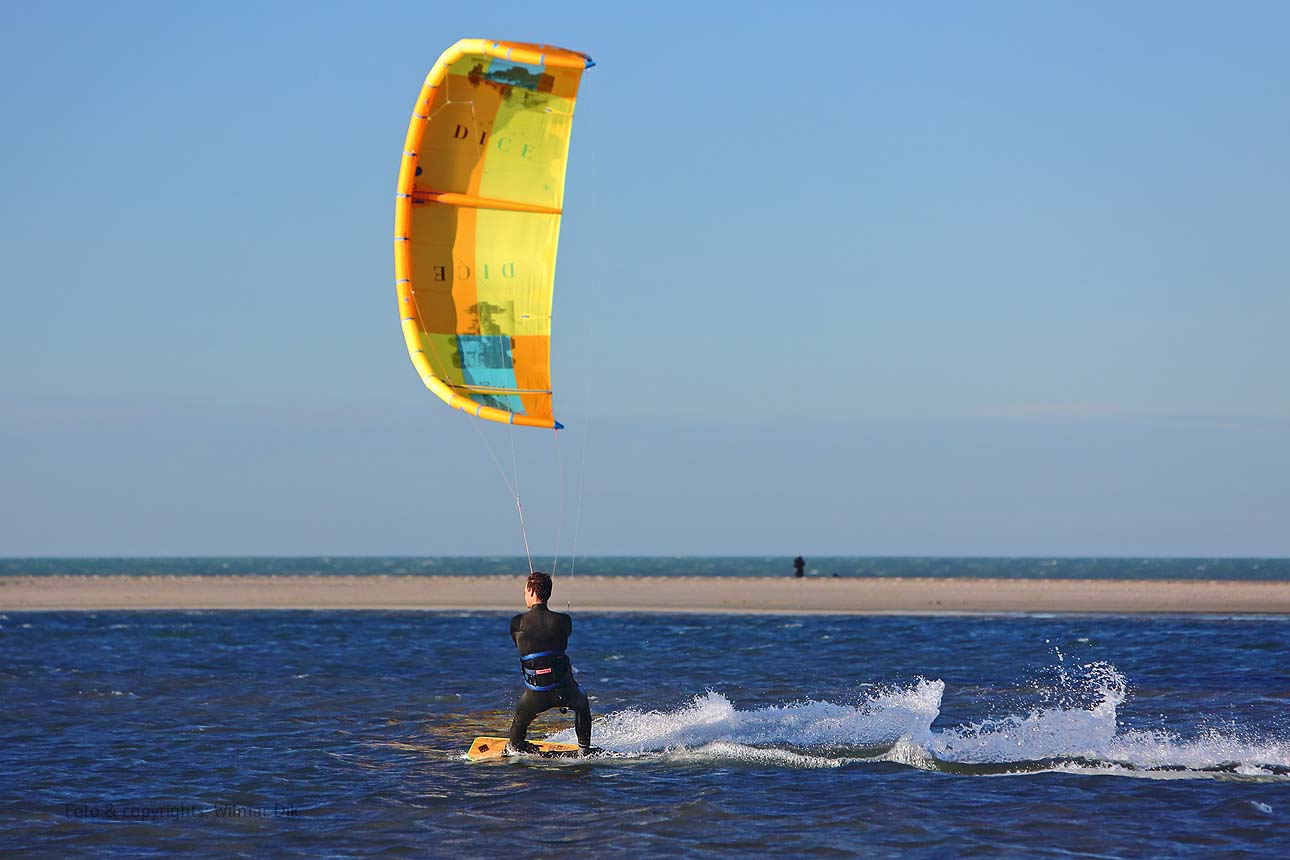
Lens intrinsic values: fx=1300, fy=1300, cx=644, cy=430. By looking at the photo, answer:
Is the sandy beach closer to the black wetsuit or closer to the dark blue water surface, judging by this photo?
the dark blue water surface

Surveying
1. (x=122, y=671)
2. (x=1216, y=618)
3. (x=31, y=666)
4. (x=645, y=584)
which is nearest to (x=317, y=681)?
(x=122, y=671)

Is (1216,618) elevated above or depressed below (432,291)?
below

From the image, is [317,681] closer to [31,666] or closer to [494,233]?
[31,666]

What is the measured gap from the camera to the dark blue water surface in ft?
41.4

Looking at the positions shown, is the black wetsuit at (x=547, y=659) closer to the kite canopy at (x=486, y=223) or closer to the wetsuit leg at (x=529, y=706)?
the wetsuit leg at (x=529, y=706)

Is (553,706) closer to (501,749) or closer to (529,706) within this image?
(529,706)

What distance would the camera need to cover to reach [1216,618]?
40.3 metres

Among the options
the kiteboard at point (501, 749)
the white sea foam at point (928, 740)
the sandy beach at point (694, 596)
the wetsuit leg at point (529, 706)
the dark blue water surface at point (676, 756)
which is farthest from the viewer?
the sandy beach at point (694, 596)

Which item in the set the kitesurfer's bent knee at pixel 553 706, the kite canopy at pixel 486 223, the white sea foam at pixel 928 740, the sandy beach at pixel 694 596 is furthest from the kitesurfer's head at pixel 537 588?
the sandy beach at pixel 694 596

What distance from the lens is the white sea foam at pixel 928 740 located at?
1588 centimetres

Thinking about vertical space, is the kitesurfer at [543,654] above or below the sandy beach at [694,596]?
above

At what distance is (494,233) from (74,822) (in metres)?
7.92

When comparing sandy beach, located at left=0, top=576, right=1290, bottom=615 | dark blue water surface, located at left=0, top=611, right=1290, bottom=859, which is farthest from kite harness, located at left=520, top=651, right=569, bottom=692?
sandy beach, located at left=0, top=576, right=1290, bottom=615

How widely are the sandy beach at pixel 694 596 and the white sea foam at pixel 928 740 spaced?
85.7ft
